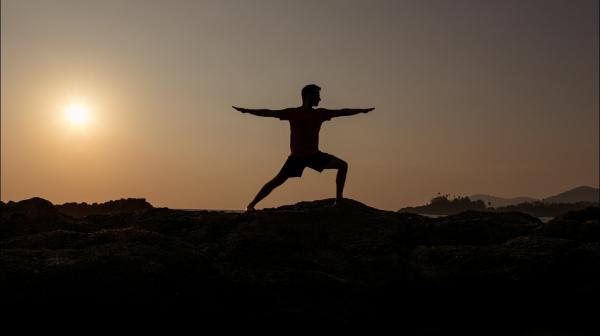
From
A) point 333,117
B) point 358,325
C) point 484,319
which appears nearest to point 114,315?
point 358,325

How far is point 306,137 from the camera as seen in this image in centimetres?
1002

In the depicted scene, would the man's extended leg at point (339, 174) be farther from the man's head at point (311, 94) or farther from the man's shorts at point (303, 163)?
the man's head at point (311, 94)

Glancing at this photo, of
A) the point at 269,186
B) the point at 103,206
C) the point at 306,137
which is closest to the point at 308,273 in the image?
the point at 269,186

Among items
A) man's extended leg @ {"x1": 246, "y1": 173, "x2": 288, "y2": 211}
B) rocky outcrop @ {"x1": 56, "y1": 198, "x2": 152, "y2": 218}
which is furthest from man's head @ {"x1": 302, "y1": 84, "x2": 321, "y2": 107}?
rocky outcrop @ {"x1": 56, "y1": 198, "x2": 152, "y2": 218}

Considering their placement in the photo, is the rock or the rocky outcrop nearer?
the rock

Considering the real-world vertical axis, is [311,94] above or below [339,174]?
above

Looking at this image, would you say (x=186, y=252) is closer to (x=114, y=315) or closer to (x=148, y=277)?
(x=148, y=277)

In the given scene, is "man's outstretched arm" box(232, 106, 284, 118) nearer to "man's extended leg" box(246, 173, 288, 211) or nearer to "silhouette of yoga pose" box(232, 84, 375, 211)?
"silhouette of yoga pose" box(232, 84, 375, 211)

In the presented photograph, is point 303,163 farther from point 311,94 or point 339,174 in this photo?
point 311,94

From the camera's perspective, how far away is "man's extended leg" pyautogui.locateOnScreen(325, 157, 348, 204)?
31.2ft

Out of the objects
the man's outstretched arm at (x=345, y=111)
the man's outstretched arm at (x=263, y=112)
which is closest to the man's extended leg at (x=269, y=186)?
the man's outstretched arm at (x=263, y=112)

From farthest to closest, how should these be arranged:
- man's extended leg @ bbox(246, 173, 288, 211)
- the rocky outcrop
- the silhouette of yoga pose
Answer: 1. the rocky outcrop
2. the silhouette of yoga pose
3. man's extended leg @ bbox(246, 173, 288, 211)

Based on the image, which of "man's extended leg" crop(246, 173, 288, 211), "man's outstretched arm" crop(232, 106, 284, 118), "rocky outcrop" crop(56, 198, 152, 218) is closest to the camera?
"man's extended leg" crop(246, 173, 288, 211)

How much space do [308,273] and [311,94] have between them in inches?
176
